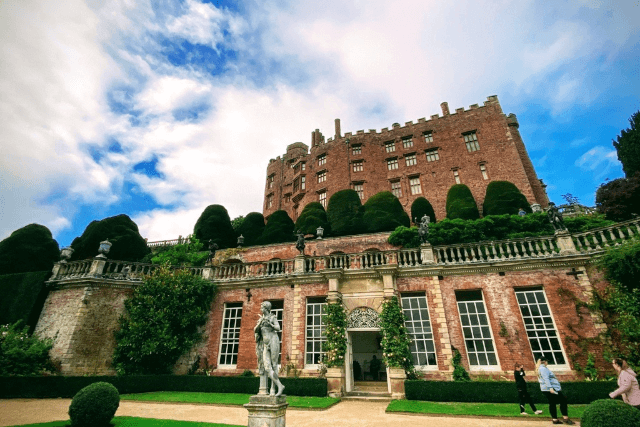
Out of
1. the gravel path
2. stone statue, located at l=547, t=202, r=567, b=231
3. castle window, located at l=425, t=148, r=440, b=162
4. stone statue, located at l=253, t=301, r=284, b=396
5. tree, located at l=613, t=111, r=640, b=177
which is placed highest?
castle window, located at l=425, t=148, r=440, b=162

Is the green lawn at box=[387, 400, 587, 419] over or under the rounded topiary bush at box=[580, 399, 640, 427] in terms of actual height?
under

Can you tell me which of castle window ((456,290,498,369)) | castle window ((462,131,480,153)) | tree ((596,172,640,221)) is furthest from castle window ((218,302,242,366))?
castle window ((462,131,480,153))

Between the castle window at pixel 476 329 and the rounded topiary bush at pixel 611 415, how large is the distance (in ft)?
25.8

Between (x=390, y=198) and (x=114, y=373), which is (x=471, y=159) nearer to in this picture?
(x=390, y=198)

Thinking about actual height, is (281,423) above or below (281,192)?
below

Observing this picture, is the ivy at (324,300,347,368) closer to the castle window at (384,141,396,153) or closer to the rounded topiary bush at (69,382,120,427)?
the rounded topiary bush at (69,382,120,427)

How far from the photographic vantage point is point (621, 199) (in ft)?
65.8

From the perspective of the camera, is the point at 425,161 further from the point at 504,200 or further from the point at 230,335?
the point at 230,335

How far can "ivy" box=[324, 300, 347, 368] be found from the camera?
13352mm

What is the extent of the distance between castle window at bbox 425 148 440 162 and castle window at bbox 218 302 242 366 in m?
26.5

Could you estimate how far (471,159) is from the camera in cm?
3178

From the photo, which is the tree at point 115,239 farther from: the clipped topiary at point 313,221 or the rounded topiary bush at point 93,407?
the rounded topiary bush at point 93,407

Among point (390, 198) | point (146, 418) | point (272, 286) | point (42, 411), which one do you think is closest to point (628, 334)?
point (272, 286)

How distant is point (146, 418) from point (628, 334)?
1652 centimetres
